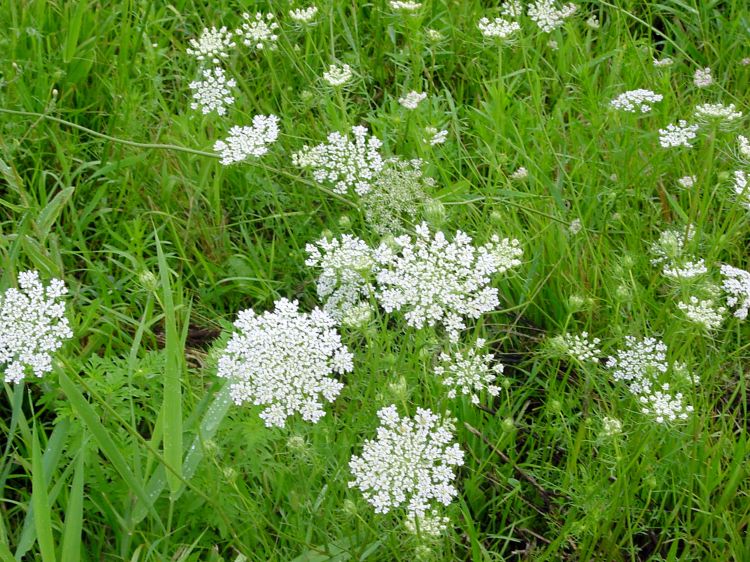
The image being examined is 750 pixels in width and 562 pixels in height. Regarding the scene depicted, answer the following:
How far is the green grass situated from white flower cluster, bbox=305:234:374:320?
14cm

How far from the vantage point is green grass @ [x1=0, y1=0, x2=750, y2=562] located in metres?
2.63

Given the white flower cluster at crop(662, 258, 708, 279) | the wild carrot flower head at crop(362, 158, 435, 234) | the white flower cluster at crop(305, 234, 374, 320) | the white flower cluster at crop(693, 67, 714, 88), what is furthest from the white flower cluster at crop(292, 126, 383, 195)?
the white flower cluster at crop(693, 67, 714, 88)

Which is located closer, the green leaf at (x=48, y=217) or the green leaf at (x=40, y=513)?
the green leaf at (x=40, y=513)

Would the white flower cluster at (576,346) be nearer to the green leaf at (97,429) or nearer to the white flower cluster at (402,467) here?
the white flower cluster at (402,467)

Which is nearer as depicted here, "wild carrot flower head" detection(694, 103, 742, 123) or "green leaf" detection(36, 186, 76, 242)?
"wild carrot flower head" detection(694, 103, 742, 123)

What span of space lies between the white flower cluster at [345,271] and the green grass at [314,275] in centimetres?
14

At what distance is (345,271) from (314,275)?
3.56ft

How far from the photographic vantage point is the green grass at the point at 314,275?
263cm

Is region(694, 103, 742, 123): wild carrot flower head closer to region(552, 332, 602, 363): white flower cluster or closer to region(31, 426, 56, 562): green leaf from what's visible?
region(552, 332, 602, 363): white flower cluster

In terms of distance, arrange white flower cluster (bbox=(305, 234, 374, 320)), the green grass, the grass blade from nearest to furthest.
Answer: the grass blade
white flower cluster (bbox=(305, 234, 374, 320))
the green grass

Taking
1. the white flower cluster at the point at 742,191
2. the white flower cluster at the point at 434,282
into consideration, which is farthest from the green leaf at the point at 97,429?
the white flower cluster at the point at 742,191

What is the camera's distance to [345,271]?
8.49ft

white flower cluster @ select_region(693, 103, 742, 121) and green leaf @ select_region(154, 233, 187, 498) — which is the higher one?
white flower cluster @ select_region(693, 103, 742, 121)

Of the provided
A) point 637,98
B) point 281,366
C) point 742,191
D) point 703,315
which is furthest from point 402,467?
point 637,98
